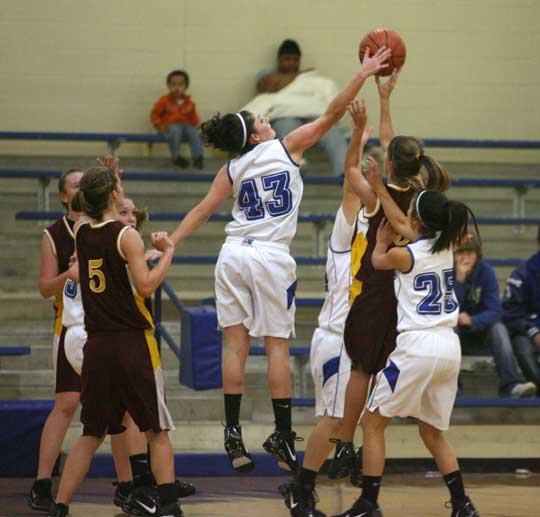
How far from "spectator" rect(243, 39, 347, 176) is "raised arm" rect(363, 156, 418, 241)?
4720 mm

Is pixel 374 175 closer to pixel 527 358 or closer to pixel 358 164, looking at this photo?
pixel 358 164

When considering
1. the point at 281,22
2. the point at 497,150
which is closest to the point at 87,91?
the point at 281,22

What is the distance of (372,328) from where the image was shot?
18.0 feet

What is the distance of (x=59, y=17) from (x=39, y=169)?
1428 mm

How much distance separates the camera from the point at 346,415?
5.53m

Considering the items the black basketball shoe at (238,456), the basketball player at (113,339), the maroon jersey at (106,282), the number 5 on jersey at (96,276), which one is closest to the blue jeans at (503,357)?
the black basketball shoe at (238,456)

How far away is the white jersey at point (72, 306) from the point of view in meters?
5.81

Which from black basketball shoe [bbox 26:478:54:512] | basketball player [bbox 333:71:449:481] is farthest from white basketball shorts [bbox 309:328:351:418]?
black basketball shoe [bbox 26:478:54:512]

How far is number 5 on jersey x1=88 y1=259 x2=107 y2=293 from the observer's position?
202 inches

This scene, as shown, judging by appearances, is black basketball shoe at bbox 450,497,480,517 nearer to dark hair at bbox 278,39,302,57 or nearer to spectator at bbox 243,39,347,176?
spectator at bbox 243,39,347,176

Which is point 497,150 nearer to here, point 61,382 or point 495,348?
point 495,348

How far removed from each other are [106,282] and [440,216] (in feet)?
4.90

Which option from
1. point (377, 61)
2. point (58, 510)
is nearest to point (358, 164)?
point (377, 61)

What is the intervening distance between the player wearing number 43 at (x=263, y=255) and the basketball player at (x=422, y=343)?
49 centimetres
